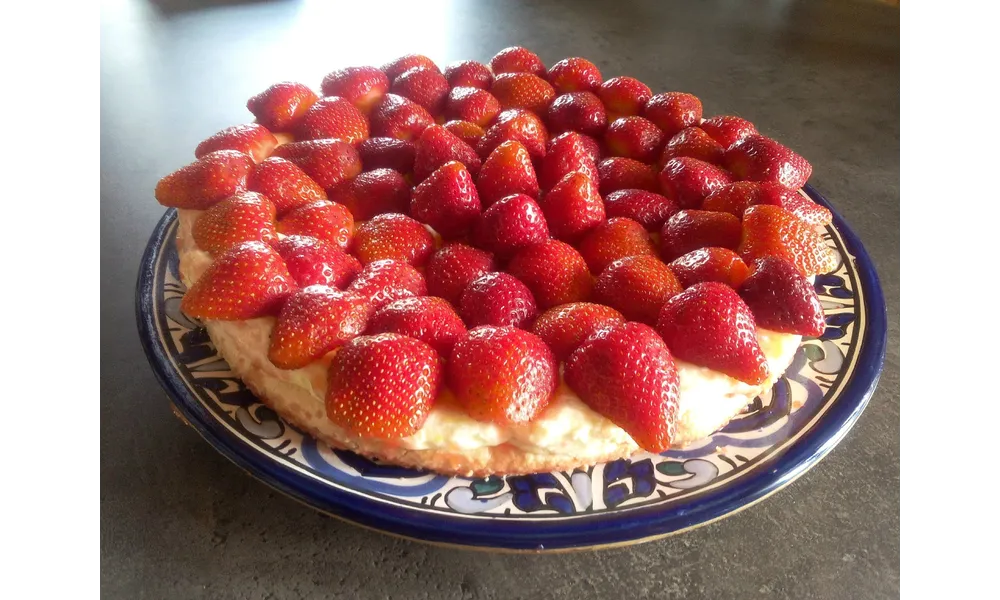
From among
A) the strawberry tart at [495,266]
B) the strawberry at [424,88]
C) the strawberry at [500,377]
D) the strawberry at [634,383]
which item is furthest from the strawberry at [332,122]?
the strawberry at [634,383]

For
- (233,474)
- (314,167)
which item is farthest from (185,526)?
(314,167)

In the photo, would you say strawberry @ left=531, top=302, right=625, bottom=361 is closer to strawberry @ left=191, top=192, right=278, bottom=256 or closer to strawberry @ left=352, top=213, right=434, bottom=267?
strawberry @ left=352, top=213, right=434, bottom=267

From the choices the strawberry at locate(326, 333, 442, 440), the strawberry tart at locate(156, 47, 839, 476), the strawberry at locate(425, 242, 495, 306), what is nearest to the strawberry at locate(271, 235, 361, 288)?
the strawberry tart at locate(156, 47, 839, 476)

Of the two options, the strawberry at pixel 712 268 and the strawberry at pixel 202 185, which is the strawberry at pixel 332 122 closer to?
the strawberry at pixel 202 185

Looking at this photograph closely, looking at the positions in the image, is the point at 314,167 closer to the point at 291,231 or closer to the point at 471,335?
the point at 291,231

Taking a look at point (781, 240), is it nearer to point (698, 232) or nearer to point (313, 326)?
point (698, 232)

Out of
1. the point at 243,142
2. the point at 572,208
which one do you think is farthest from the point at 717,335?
the point at 243,142

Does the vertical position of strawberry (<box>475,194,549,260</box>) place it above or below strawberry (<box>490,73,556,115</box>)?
below
